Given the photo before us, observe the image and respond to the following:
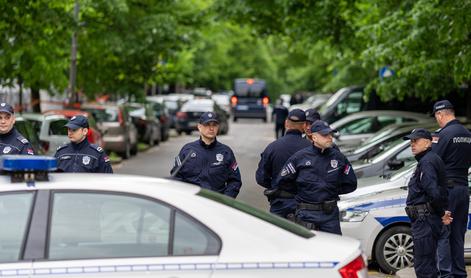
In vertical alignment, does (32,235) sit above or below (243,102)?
above

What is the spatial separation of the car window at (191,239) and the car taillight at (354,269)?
741 mm

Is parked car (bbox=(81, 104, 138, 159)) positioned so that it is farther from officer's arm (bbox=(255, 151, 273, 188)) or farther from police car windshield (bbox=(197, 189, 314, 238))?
police car windshield (bbox=(197, 189, 314, 238))

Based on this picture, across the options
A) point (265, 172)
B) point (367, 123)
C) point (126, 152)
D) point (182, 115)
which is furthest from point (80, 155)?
point (182, 115)

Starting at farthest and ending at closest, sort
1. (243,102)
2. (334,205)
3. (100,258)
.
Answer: (243,102) → (334,205) → (100,258)

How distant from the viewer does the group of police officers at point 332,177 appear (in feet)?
27.1

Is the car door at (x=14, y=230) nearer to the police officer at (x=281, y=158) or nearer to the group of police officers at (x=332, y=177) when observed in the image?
the group of police officers at (x=332, y=177)

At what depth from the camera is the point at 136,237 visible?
551 centimetres

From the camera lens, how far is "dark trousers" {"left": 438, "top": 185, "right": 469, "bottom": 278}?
9.09 metres

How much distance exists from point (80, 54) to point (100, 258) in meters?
24.8

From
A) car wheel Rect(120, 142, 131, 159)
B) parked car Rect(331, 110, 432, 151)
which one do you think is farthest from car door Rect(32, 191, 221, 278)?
car wheel Rect(120, 142, 131, 159)

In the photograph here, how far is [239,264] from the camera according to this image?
5457 mm

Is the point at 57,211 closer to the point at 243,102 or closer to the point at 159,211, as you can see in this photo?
the point at 159,211

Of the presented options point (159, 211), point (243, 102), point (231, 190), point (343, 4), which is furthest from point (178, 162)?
point (243, 102)

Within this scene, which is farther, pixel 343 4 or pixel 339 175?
pixel 343 4
